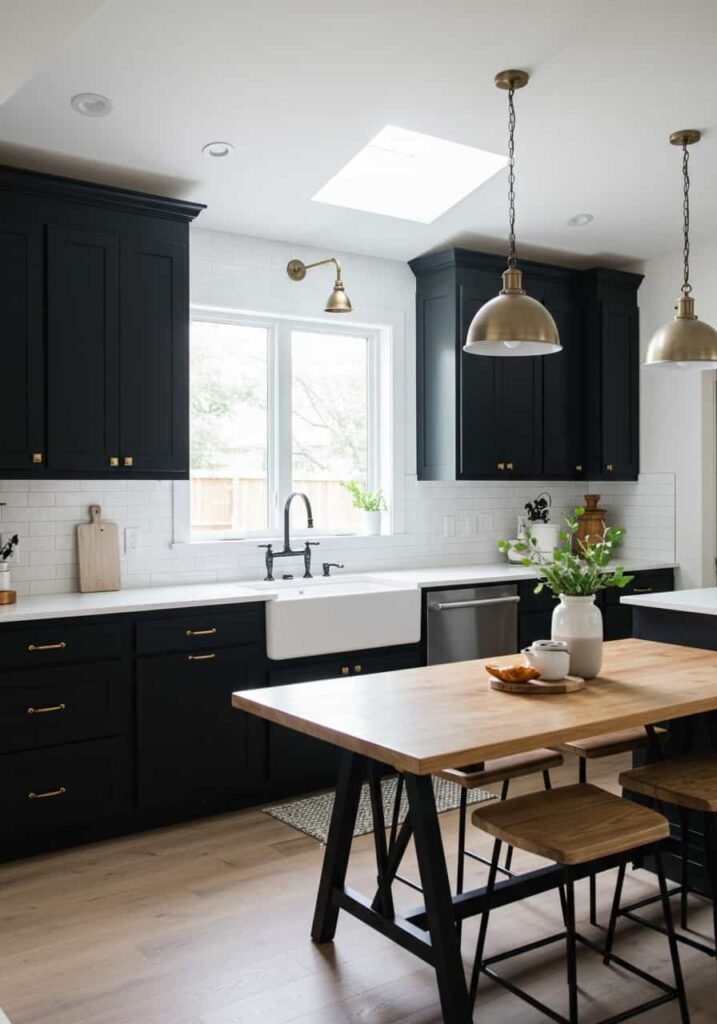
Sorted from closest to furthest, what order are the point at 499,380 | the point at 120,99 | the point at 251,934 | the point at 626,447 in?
the point at 251,934
the point at 120,99
the point at 499,380
the point at 626,447

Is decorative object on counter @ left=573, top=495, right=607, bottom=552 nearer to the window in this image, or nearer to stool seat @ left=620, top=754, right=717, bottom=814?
the window

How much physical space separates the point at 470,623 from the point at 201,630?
1.52 metres

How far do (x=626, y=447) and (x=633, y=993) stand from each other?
12.8 feet

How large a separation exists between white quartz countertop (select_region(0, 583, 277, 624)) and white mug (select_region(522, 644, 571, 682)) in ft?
5.52

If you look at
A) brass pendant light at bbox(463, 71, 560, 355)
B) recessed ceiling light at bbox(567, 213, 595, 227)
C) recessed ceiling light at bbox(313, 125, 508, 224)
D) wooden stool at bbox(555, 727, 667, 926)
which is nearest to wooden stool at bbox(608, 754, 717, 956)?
wooden stool at bbox(555, 727, 667, 926)

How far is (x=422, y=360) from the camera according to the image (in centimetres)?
559

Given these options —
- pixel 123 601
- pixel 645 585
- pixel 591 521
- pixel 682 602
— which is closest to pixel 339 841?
pixel 123 601

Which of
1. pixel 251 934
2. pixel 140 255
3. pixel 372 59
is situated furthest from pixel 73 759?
A: pixel 372 59

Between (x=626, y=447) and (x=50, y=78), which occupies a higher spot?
(x=50, y=78)

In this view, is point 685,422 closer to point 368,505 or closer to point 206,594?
point 368,505

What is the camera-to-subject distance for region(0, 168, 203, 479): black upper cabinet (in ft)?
12.8

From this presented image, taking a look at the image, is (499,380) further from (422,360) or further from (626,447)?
(626,447)

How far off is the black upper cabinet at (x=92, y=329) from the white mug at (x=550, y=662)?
2.09 metres

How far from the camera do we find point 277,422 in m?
5.21
